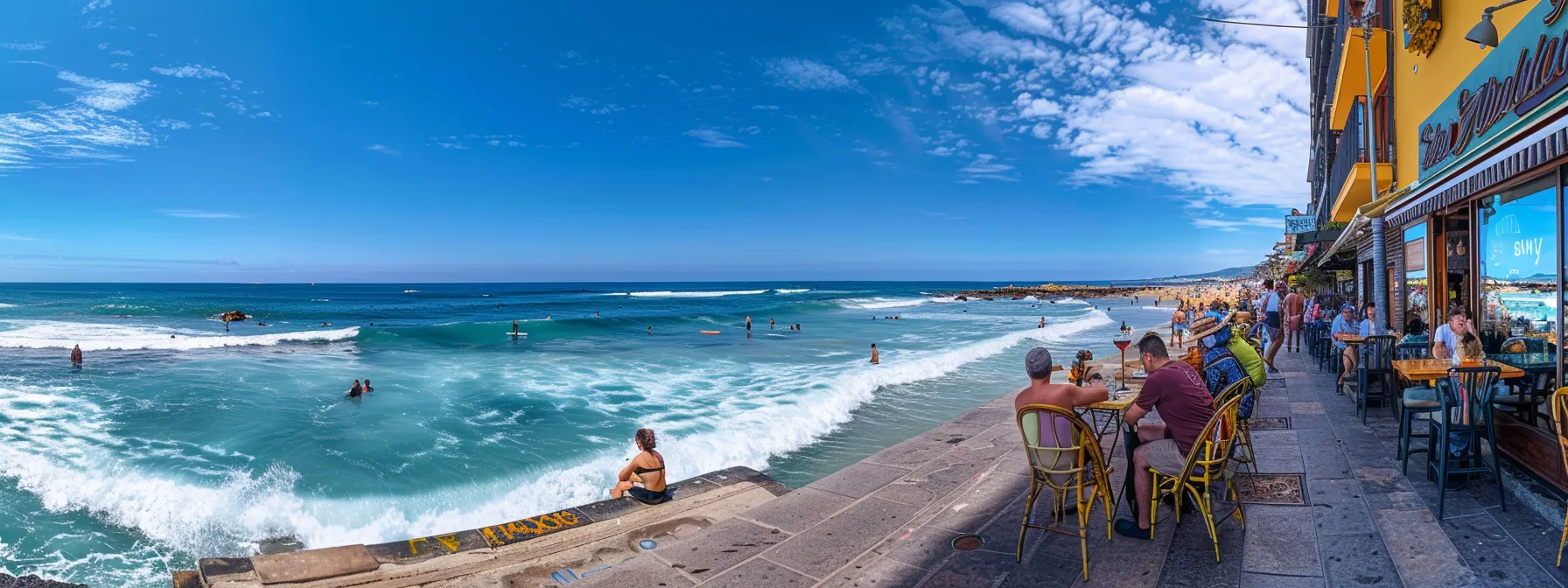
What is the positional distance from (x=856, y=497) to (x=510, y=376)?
1576 centimetres

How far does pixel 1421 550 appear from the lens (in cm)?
354

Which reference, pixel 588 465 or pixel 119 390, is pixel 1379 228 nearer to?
pixel 588 465

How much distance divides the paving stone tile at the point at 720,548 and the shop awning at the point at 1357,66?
12424mm

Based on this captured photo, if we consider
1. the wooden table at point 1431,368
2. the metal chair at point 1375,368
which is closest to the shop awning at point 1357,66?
the metal chair at point 1375,368

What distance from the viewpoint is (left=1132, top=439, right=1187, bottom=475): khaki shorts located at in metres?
3.74

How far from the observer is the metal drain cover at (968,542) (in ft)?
13.5

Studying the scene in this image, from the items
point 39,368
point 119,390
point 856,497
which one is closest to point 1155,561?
point 856,497

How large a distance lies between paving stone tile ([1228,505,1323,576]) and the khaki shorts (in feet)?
1.82

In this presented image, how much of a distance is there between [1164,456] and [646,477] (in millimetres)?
4267

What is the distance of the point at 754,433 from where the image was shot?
35.8 feet

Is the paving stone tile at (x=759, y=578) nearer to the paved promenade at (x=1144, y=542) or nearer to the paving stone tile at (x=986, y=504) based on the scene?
the paved promenade at (x=1144, y=542)

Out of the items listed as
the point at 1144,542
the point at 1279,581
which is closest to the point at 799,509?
the point at 1144,542

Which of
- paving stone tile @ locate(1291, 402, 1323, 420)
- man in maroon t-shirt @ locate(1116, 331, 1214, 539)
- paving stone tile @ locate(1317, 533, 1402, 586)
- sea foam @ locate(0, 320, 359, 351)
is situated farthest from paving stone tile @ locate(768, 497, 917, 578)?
sea foam @ locate(0, 320, 359, 351)

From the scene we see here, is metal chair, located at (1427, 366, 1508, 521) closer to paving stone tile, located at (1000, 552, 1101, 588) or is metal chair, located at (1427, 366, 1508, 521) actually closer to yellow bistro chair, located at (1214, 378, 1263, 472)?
yellow bistro chair, located at (1214, 378, 1263, 472)
